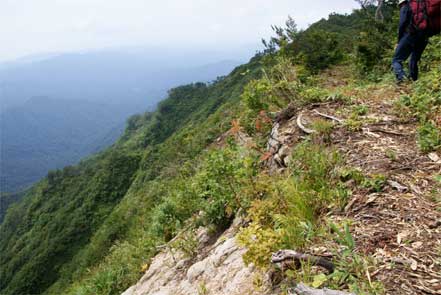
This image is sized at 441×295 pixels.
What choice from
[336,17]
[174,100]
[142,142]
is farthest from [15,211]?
[336,17]

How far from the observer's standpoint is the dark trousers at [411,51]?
546cm

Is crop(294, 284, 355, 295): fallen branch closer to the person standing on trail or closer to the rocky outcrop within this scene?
the rocky outcrop

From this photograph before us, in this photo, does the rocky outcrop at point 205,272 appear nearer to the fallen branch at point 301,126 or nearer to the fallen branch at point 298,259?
the fallen branch at point 298,259

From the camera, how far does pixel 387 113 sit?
4504 millimetres

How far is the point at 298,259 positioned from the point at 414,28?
4.52m

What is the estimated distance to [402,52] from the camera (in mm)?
5672

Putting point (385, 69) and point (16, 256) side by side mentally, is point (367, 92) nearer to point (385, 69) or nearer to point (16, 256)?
point (385, 69)

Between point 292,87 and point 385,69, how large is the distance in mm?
3634

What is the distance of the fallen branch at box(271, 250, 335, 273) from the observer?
2.33m

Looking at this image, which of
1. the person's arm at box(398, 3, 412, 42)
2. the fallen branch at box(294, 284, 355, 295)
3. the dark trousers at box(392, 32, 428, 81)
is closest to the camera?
the fallen branch at box(294, 284, 355, 295)

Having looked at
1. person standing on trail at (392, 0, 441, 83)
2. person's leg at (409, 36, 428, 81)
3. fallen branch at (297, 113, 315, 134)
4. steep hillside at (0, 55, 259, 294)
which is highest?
person standing on trail at (392, 0, 441, 83)

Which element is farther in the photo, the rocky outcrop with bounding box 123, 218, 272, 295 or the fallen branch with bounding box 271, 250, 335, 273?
the rocky outcrop with bounding box 123, 218, 272, 295

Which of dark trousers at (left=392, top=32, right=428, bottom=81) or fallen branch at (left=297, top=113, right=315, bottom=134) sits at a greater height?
dark trousers at (left=392, top=32, right=428, bottom=81)

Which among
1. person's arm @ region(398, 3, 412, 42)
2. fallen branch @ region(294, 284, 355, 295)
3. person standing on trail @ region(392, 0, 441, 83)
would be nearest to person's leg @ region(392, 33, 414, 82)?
person standing on trail @ region(392, 0, 441, 83)
